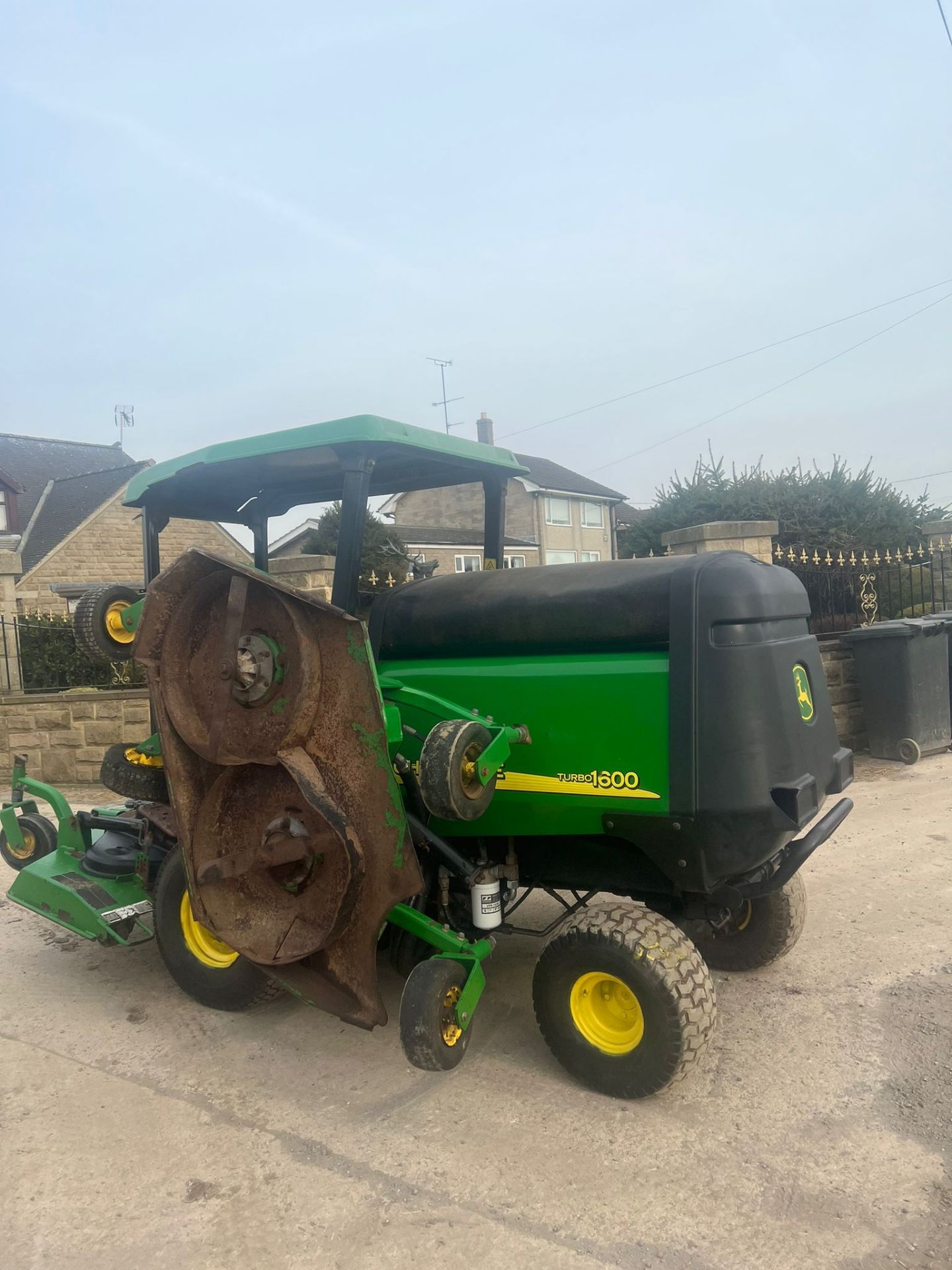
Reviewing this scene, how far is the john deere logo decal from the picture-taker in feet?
10.3

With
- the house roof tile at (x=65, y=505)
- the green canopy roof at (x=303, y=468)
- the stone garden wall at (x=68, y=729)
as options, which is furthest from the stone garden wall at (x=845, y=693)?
the house roof tile at (x=65, y=505)

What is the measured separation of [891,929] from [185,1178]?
3291mm

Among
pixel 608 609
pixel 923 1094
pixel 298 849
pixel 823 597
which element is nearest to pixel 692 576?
pixel 608 609

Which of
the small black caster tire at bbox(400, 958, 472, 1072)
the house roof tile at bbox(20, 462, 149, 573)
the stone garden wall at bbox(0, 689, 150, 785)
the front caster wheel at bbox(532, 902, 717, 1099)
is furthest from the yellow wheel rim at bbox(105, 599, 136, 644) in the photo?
the house roof tile at bbox(20, 462, 149, 573)

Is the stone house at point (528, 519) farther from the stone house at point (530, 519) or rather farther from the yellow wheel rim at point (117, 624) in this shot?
the yellow wheel rim at point (117, 624)

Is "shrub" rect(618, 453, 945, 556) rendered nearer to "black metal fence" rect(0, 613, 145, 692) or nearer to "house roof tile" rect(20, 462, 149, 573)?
"black metal fence" rect(0, 613, 145, 692)

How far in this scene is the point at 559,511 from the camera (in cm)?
3762

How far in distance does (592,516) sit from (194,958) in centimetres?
3692

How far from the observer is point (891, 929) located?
172 inches

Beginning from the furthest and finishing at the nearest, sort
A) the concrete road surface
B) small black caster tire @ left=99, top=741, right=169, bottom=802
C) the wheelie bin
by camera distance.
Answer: the wheelie bin → small black caster tire @ left=99, top=741, right=169, bottom=802 → the concrete road surface

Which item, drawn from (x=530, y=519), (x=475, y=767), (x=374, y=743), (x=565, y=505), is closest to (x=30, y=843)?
(x=374, y=743)

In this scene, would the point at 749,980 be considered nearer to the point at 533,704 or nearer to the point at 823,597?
the point at 533,704

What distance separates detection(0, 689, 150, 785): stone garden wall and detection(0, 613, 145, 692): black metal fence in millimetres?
518

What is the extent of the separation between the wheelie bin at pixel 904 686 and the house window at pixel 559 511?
29.0 m
